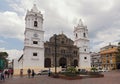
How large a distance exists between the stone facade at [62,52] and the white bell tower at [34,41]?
3498 millimetres

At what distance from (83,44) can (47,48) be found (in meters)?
15.0

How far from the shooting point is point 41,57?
169 feet

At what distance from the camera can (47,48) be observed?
55156 millimetres

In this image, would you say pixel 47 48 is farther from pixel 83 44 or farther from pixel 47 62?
pixel 83 44

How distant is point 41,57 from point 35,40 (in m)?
5.36

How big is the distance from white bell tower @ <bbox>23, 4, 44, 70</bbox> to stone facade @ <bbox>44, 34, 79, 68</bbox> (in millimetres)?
3498

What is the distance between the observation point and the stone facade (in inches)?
2162

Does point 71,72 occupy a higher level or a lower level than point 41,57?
lower

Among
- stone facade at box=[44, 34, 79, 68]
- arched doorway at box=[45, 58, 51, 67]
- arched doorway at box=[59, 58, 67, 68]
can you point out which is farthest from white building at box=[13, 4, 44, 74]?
arched doorway at box=[59, 58, 67, 68]

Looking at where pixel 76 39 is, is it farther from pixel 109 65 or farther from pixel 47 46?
pixel 109 65

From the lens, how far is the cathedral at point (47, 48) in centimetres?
4922

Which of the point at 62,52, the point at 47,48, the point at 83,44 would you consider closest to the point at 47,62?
the point at 47,48

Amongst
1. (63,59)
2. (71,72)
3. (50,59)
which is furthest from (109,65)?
(71,72)

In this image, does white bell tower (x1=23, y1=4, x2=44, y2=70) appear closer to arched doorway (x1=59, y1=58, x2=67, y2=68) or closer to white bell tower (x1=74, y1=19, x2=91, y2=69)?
arched doorway (x1=59, y1=58, x2=67, y2=68)
